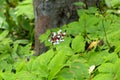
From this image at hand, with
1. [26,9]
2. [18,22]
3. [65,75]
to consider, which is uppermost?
[65,75]

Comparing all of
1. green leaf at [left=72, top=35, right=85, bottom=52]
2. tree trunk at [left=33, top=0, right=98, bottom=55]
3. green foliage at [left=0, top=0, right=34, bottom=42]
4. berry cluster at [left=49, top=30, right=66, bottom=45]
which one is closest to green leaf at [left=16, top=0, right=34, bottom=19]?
green foliage at [left=0, top=0, right=34, bottom=42]

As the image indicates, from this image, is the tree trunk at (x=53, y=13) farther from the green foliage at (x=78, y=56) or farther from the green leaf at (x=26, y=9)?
the green leaf at (x=26, y=9)

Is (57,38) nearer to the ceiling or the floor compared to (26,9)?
nearer to the ceiling

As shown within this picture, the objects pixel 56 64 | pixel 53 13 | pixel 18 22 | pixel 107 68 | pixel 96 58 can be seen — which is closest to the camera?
pixel 107 68

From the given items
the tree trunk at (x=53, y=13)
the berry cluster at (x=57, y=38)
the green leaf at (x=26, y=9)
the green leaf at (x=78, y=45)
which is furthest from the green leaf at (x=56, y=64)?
the green leaf at (x=26, y=9)

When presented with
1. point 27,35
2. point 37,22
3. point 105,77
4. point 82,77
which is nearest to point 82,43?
point 82,77

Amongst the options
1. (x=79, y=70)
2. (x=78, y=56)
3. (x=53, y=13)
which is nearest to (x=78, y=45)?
(x=78, y=56)

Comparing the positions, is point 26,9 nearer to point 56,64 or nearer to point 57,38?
point 57,38

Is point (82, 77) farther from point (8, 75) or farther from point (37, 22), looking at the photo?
point (37, 22)

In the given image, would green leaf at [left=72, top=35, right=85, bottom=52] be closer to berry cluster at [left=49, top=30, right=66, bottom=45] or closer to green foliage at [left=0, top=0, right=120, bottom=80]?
green foliage at [left=0, top=0, right=120, bottom=80]

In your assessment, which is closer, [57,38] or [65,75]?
[65,75]
